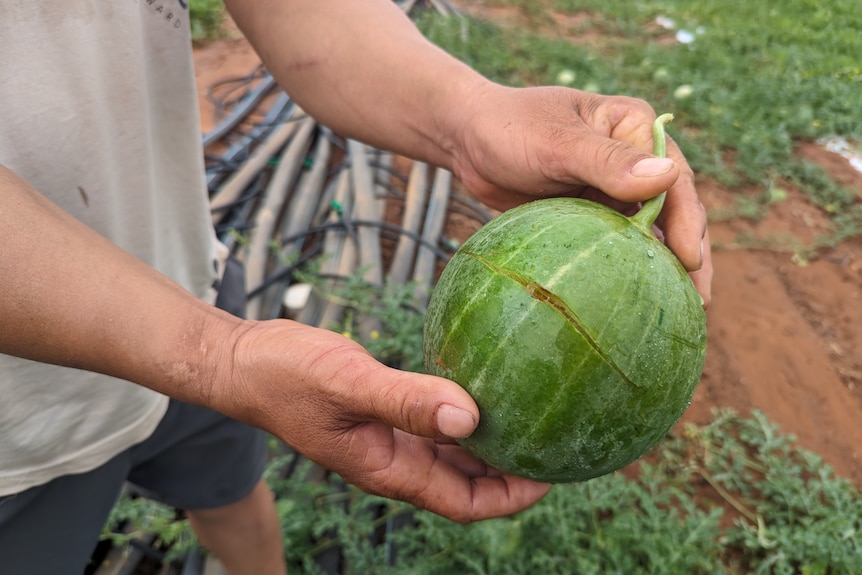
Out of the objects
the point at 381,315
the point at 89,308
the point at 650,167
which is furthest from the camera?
the point at 381,315

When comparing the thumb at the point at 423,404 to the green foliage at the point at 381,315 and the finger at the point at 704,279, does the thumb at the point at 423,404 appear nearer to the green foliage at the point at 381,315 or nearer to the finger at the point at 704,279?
the finger at the point at 704,279

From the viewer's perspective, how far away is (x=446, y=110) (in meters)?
2.00

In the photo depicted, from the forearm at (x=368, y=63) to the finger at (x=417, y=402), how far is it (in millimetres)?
1039

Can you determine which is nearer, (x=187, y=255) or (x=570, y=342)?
(x=570, y=342)

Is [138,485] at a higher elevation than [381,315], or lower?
higher

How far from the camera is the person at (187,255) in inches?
51.1

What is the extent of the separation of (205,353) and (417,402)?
52cm

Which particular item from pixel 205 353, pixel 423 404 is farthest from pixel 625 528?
pixel 205 353

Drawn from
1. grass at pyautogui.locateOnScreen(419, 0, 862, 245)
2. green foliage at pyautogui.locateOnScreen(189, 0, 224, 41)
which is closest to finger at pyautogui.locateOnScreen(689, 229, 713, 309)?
grass at pyautogui.locateOnScreen(419, 0, 862, 245)

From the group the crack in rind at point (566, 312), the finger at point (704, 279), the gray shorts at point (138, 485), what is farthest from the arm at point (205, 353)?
the finger at point (704, 279)

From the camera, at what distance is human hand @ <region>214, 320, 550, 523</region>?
131 cm

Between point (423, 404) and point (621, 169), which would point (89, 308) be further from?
point (621, 169)

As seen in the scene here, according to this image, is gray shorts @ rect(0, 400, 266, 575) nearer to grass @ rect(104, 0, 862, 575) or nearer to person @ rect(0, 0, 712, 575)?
person @ rect(0, 0, 712, 575)

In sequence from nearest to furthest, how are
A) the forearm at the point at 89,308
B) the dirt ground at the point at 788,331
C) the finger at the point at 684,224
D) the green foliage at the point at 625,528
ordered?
the forearm at the point at 89,308 < the finger at the point at 684,224 < the green foliage at the point at 625,528 < the dirt ground at the point at 788,331
